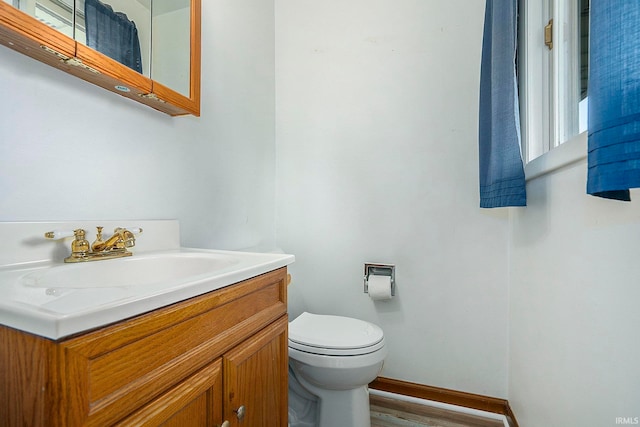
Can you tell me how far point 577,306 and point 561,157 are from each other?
1.24 feet

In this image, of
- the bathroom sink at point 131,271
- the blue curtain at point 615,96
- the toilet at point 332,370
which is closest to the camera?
the blue curtain at point 615,96

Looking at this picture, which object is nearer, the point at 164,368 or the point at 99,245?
the point at 164,368

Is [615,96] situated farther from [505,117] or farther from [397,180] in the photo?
[397,180]

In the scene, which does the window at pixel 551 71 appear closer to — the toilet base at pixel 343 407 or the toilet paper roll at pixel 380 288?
the toilet paper roll at pixel 380 288

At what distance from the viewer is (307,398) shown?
1327mm

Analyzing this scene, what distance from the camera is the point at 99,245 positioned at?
0.79 meters

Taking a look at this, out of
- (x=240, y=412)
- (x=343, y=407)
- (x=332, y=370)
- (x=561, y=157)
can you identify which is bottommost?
(x=343, y=407)

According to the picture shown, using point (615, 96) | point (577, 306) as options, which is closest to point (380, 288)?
point (577, 306)

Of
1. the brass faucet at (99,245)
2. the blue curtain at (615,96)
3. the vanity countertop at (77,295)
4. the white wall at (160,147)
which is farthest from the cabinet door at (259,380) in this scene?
the blue curtain at (615,96)

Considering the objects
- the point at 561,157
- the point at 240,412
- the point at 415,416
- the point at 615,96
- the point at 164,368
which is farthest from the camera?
the point at 415,416

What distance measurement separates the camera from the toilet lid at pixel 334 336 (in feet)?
3.74

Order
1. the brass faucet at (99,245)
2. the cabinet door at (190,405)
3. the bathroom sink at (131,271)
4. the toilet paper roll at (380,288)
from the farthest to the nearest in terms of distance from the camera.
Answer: the toilet paper roll at (380,288)
the brass faucet at (99,245)
the bathroom sink at (131,271)
the cabinet door at (190,405)

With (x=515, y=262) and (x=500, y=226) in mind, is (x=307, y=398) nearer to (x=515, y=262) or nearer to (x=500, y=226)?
(x=515, y=262)

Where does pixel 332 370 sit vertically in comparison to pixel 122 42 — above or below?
below
